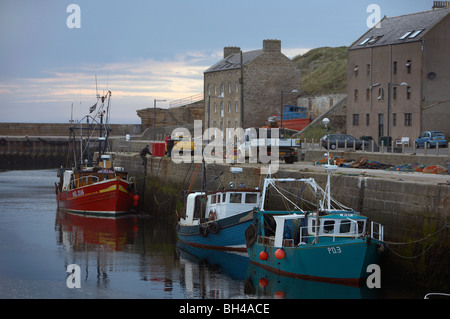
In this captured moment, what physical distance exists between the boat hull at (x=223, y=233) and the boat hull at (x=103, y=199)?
36.0 ft

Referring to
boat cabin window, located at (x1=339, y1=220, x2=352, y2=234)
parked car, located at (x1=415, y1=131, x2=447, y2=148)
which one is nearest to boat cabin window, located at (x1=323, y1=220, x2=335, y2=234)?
boat cabin window, located at (x1=339, y1=220, x2=352, y2=234)

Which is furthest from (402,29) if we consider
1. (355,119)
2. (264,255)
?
(264,255)

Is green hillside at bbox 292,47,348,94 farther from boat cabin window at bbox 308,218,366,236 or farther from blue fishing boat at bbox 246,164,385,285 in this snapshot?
boat cabin window at bbox 308,218,366,236

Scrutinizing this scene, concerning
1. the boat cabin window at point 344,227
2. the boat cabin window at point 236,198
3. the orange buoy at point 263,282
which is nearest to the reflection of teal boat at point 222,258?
the orange buoy at point 263,282

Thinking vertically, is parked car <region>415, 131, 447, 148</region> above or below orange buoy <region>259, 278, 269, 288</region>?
above

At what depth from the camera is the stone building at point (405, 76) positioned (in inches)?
1896

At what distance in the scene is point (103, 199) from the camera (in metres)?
38.8

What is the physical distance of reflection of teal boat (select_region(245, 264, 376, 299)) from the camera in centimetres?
1980

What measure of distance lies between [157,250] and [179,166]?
999 centimetres

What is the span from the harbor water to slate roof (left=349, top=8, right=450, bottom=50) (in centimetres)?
2324

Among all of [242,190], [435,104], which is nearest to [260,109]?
[435,104]

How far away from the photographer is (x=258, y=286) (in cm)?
2158

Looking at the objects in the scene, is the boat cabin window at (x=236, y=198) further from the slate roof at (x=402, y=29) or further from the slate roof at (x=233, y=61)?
the slate roof at (x=233, y=61)

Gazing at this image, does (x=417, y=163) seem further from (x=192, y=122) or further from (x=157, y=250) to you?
(x=192, y=122)
